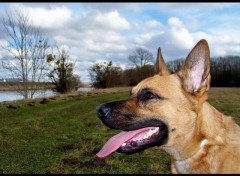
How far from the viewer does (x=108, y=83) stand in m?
84.0

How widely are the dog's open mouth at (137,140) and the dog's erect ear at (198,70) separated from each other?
0.70 meters

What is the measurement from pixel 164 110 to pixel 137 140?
579 millimetres

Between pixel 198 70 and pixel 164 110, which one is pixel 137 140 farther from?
pixel 198 70

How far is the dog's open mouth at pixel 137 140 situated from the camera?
15.6 feet

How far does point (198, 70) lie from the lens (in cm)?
480

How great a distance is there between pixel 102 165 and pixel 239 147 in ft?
16.4

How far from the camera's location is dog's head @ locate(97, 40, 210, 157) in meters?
4.66

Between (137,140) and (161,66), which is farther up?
(161,66)

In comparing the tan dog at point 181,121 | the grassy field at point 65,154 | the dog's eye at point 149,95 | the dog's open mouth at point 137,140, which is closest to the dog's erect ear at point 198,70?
the tan dog at point 181,121

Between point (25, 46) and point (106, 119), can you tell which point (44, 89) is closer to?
point (25, 46)

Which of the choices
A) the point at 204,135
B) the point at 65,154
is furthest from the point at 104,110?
the point at 65,154

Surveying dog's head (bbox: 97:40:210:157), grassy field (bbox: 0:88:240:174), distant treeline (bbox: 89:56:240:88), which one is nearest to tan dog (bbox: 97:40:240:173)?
dog's head (bbox: 97:40:210:157)

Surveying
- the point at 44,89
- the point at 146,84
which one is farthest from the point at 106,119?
the point at 44,89

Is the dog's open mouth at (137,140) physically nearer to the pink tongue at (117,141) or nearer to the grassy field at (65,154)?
the pink tongue at (117,141)
